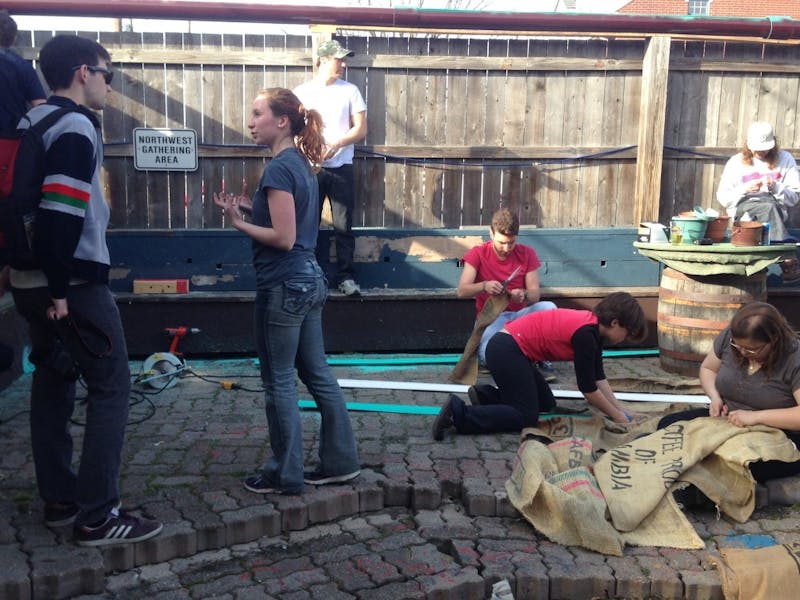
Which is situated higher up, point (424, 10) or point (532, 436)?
point (424, 10)

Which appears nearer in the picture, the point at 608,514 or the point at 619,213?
the point at 608,514

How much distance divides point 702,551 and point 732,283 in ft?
10.4

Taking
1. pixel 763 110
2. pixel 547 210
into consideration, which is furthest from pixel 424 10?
pixel 763 110

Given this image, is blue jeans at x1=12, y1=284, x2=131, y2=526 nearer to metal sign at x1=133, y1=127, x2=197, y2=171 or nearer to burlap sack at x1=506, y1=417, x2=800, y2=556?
burlap sack at x1=506, y1=417, x2=800, y2=556

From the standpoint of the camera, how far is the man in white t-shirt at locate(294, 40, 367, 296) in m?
6.91

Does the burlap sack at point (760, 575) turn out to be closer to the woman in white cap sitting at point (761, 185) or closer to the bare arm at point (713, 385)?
the bare arm at point (713, 385)

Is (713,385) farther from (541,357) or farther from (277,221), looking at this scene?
(277,221)

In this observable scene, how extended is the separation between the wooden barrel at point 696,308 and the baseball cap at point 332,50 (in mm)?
2999

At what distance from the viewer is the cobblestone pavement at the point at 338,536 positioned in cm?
339

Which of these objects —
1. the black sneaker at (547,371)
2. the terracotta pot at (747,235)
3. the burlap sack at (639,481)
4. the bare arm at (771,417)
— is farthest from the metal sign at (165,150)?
the bare arm at (771,417)

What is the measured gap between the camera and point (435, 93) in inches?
293

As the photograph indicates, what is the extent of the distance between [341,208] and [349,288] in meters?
0.64

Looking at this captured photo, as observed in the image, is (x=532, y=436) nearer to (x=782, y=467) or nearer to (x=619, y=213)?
(x=782, y=467)

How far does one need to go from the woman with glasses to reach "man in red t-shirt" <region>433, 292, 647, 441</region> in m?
0.57
